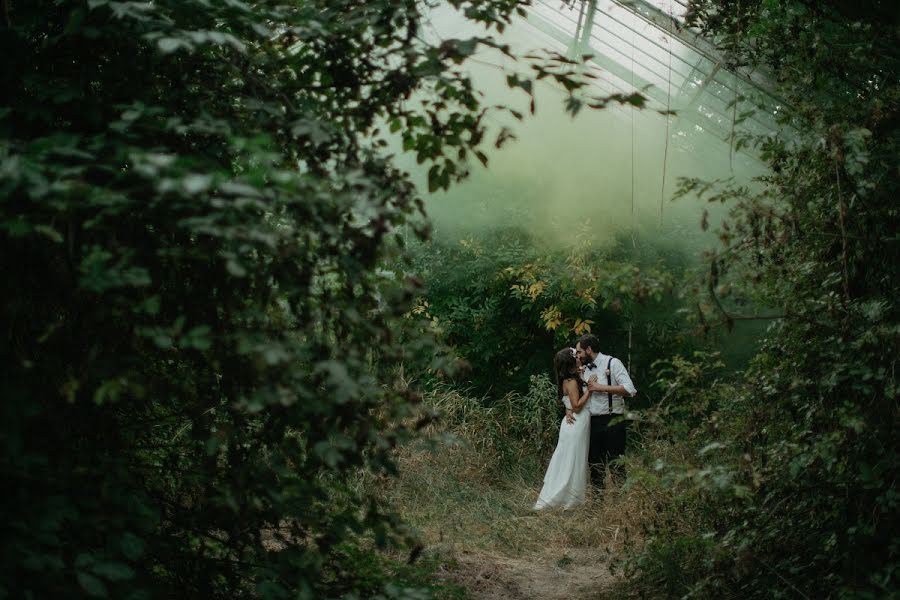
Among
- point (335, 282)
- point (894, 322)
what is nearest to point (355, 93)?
point (335, 282)

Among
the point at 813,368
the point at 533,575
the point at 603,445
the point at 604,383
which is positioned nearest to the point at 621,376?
the point at 604,383

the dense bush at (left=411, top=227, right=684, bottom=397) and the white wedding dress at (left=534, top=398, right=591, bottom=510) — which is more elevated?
the dense bush at (left=411, top=227, right=684, bottom=397)

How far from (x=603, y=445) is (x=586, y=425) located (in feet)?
0.80

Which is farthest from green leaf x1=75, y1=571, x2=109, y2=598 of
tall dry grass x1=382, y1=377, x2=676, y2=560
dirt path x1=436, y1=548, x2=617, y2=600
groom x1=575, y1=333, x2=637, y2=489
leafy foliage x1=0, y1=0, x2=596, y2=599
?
groom x1=575, y1=333, x2=637, y2=489

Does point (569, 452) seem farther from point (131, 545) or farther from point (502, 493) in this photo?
point (131, 545)

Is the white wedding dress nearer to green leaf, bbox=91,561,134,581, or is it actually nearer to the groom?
the groom

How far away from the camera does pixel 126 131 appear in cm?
264

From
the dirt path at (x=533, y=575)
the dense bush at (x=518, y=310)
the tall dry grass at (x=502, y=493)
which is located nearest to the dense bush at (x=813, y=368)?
the dirt path at (x=533, y=575)

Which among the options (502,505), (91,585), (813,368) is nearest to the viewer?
(91,585)

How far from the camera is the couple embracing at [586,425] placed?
7.89 meters

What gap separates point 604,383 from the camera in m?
8.20

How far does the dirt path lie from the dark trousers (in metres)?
1.71

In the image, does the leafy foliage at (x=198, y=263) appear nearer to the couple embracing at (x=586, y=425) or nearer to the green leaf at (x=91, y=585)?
the green leaf at (x=91, y=585)

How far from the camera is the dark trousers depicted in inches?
313
